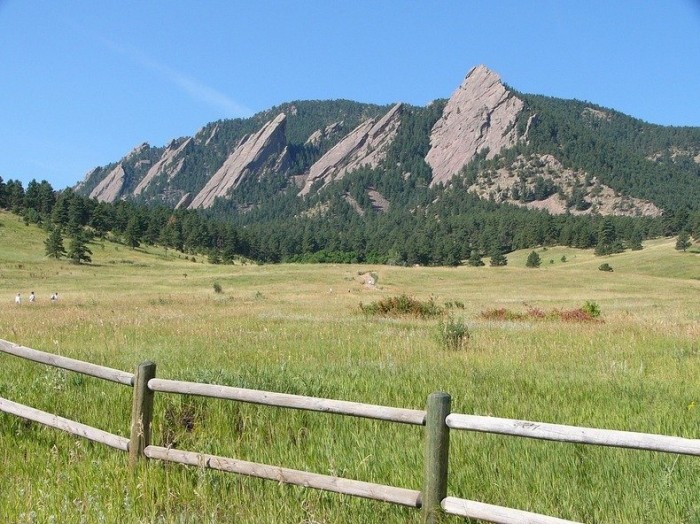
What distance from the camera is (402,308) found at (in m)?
27.8

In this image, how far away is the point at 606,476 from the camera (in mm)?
5289

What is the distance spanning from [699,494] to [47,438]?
6.43 m

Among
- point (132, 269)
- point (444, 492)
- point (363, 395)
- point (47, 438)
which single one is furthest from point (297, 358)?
point (132, 269)

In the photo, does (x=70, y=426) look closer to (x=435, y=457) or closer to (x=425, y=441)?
(x=425, y=441)

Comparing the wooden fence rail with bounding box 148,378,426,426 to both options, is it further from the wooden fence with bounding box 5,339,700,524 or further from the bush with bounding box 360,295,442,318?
the bush with bounding box 360,295,442,318

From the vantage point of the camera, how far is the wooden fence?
143 inches

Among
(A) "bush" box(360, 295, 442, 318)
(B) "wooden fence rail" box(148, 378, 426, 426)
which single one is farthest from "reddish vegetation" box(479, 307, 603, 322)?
(B) "wooden fence rail" box(148, 378, 426, 426)

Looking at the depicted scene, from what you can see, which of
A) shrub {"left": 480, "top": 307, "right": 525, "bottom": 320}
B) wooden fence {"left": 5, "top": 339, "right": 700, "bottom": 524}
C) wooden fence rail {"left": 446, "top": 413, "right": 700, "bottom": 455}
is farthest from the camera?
shrub {"left": 480, "top": 307, "right": 525, "bottom": 320}

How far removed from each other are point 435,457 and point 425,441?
7.1 inches

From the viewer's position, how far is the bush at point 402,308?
88.5 feet

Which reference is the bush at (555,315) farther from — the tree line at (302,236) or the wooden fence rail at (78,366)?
the tree line at (302,236)

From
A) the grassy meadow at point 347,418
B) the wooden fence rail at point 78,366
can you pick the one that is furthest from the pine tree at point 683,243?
the wooden fence rail at point 78,366

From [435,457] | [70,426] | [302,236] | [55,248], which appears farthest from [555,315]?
[302,236]

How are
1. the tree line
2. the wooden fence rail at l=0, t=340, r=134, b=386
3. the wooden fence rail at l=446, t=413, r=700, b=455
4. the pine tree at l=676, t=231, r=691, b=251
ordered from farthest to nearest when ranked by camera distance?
1. the pine tree at l=676, t=231, r=691, b=251
2. the tree line
3. the wooden fence rail at l=0, t=340, r=134, b=386
4. the wooden fence rail at l=446, t=413, r=700, b=455
